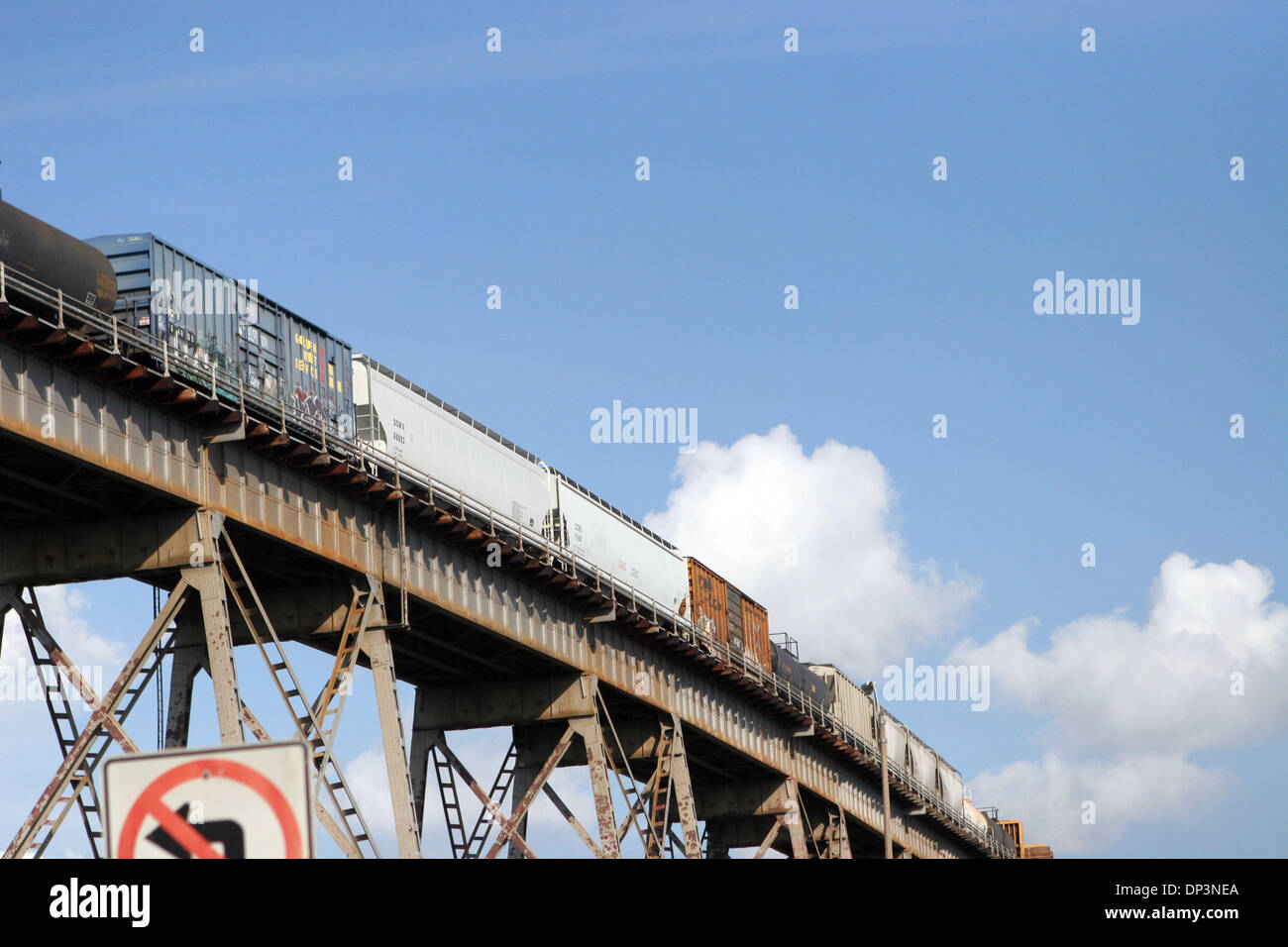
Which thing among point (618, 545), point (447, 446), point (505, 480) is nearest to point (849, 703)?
point (618, 545)

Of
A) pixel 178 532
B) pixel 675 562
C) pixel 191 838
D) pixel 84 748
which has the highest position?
pixel 675 562

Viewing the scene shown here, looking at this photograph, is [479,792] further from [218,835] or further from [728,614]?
[218,835]

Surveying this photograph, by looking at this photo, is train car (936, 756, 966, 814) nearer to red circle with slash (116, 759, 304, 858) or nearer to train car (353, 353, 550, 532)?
train car (353, 353, 550, 532)

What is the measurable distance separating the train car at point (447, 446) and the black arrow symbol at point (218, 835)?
112ft

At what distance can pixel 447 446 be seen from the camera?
44688mm

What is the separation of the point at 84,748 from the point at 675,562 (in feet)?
105

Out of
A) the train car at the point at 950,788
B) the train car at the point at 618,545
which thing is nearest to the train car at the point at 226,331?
the train car at the point at 618,545

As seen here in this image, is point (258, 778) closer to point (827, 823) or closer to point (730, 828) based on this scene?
point (730, 828)

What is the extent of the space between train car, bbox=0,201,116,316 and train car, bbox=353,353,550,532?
10.0 metres

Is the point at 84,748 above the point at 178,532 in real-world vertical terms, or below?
below

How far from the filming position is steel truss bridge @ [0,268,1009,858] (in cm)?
3100
